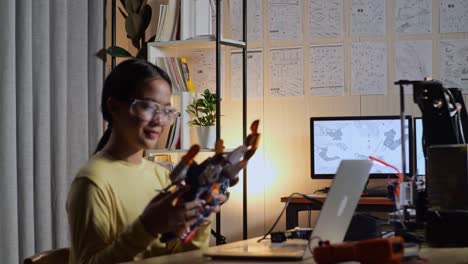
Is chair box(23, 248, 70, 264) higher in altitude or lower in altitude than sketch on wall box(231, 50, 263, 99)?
lower

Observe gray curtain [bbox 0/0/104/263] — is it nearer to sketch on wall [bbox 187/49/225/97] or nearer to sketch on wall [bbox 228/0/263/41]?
sketch on wall [bbox 187/49/225/97]

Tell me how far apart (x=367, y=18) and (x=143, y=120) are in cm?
282

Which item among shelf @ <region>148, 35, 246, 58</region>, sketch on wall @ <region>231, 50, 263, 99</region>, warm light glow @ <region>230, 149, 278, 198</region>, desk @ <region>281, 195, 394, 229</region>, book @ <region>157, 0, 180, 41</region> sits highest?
book @ <region>157, 0, 180, 41</region>

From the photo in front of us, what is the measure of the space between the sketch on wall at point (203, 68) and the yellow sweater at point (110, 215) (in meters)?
2.70

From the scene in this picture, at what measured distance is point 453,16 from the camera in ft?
14.5

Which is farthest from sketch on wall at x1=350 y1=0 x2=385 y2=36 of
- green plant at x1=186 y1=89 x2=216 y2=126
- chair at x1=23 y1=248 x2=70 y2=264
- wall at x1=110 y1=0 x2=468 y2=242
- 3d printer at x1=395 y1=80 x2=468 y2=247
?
chair at x1=23 y1=248 x2=70 y2=264

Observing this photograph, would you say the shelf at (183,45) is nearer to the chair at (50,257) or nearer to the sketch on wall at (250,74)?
the sketch on wall at (250,74)

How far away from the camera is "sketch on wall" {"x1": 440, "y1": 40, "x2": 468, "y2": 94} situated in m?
4.36

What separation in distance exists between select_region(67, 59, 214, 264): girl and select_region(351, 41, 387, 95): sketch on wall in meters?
2.53

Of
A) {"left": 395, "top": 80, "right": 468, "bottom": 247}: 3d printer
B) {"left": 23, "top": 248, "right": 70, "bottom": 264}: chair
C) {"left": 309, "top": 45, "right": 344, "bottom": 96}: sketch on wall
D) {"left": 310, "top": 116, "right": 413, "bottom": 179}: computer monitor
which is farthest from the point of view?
{"left": 309, "top": 45, "right": 344, "bottom": 96}: sketch on wall

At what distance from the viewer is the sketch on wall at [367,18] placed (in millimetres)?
4512

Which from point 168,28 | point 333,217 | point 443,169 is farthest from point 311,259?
point 168,28

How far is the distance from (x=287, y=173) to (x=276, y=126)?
288mm

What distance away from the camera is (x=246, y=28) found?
4652 millimetres
